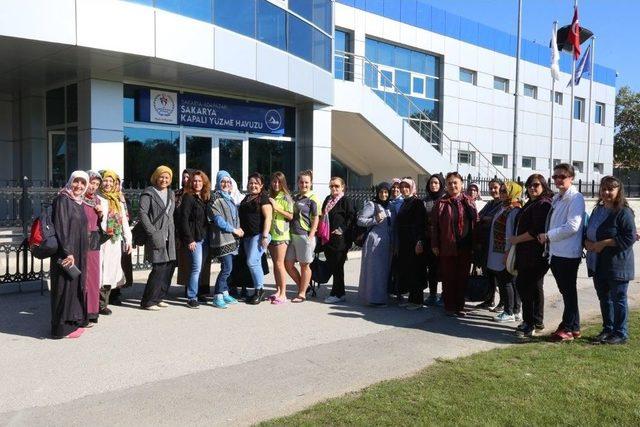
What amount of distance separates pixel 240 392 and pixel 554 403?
2.33m

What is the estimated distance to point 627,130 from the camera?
139 feet

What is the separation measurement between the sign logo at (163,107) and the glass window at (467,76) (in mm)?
18315

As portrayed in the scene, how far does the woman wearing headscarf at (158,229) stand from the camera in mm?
6906

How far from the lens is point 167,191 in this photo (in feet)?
23.4

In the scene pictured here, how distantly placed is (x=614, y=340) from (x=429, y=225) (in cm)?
249

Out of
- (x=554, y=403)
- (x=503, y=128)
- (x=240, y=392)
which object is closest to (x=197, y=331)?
(x=240, y=392)

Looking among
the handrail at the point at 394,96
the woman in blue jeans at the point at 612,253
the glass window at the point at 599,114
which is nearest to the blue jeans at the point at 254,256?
the woman in blue jeans at the point at 612,253

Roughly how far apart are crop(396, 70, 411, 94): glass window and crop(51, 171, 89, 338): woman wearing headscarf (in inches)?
845

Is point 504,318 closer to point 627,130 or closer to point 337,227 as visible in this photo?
point 337,227

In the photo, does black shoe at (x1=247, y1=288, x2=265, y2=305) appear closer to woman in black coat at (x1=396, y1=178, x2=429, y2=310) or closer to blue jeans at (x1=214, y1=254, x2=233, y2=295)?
blue jeans at (x1=214, y1=254, x2=233, y2=295)

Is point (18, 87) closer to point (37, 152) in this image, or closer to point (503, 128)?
point (37, 152)

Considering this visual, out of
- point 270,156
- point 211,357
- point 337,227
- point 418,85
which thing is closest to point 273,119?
point 270,156

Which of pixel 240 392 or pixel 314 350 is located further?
pixel 314 350

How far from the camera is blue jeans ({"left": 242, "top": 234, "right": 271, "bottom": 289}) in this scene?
7516 mm
